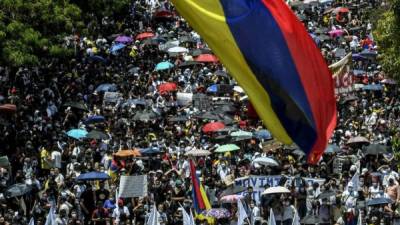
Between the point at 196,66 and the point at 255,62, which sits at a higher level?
the point at 196,66

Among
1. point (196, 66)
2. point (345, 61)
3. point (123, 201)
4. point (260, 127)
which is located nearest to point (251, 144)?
point (260, 127)

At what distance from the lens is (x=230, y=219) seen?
76.9ft

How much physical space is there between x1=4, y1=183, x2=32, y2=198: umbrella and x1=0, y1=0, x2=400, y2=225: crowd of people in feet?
0.14

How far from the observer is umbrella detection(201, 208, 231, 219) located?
23.1 metres

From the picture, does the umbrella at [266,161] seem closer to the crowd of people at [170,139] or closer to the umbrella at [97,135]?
the crowd of people at [170,139]

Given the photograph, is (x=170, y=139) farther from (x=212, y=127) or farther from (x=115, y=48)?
(x=115, y=48)

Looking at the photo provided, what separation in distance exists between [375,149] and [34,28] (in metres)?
11.8

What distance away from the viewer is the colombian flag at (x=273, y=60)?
12.9 m

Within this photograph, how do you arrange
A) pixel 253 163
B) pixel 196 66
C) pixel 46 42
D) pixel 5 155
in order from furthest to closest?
pixel 196 66, pixel 46 42, pixel 5 155, pixel 253 163

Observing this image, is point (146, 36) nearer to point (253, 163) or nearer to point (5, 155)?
point (5, 155)

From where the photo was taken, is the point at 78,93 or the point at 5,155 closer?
the point at 5,155

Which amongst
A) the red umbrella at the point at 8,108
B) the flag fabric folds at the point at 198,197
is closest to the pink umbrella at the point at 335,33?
the red umbrella at the point at 8,108

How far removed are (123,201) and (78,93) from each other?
13680mm

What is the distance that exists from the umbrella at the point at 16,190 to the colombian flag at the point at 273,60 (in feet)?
43.1
